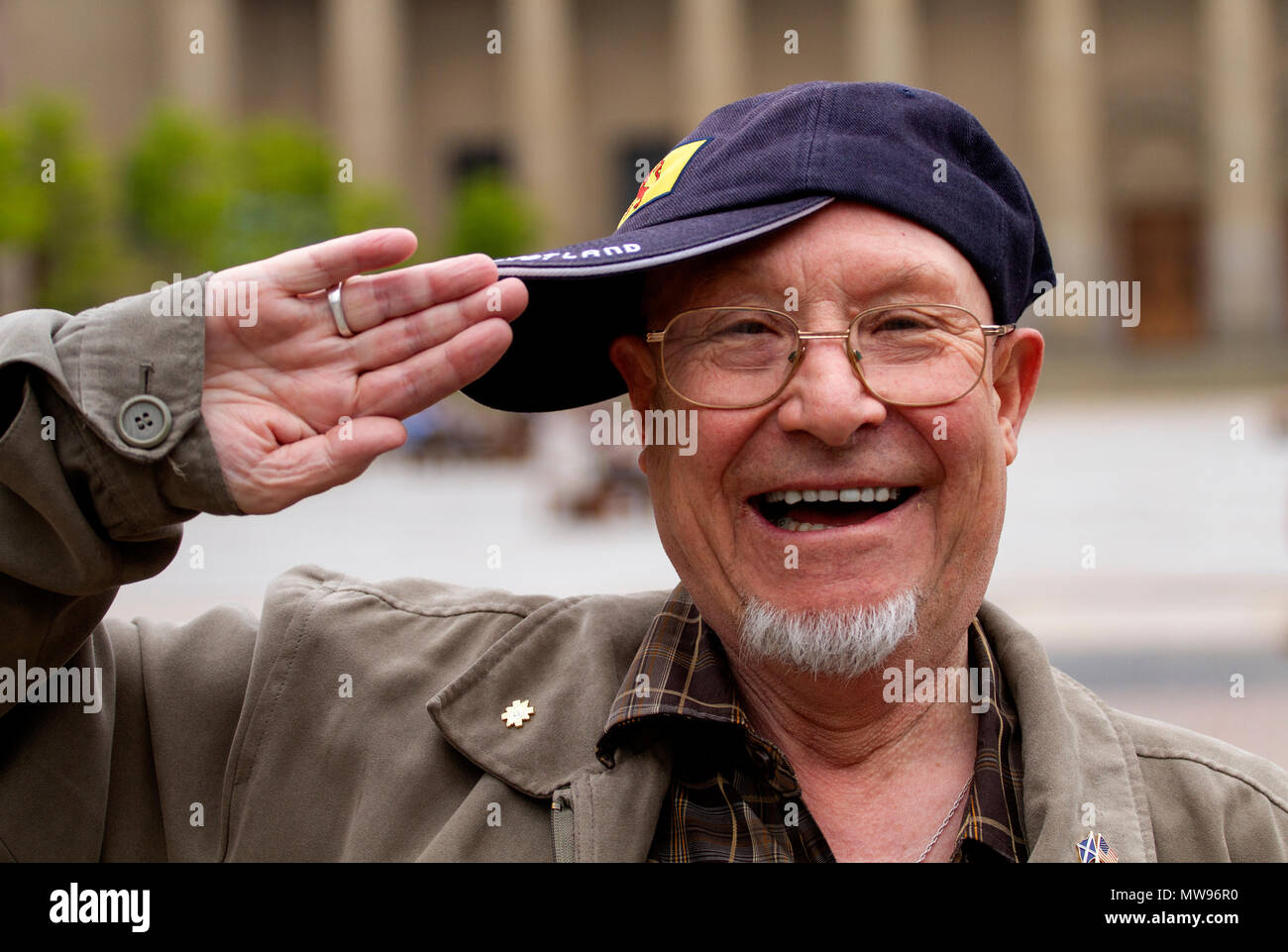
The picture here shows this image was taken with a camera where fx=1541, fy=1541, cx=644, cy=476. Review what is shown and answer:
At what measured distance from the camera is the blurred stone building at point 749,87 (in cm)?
4181

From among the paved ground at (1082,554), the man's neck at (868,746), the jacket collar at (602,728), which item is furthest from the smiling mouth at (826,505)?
the paved ground at (1082,554)

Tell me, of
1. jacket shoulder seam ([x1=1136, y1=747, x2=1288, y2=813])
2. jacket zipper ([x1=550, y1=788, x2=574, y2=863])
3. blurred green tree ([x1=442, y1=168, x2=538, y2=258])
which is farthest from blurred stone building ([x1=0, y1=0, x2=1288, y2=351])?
jacket zipper ([x1=550, y1=788, x2=574, y2=863])

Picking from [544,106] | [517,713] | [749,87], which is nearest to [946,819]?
[517,713]

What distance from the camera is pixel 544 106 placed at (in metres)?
43.7

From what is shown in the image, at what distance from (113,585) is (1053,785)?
1.44 metres

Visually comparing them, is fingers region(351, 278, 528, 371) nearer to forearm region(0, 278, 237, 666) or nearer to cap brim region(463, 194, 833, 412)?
cap brim region(463, 194, 833, 412)

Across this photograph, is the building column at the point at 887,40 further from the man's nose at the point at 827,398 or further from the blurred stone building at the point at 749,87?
the man's nose at the point at 827,398

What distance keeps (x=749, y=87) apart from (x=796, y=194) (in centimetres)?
4304

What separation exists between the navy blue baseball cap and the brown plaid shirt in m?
0.63

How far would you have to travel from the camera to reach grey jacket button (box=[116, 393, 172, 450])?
2150 mm

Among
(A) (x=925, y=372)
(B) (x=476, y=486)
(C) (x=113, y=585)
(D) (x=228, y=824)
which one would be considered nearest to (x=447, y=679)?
(D) (x=228, y=824)

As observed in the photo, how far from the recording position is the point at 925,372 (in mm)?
2410

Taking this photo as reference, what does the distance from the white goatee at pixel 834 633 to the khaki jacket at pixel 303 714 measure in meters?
0.25

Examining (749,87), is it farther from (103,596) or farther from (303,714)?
(103,596)
